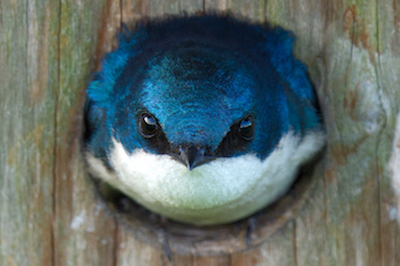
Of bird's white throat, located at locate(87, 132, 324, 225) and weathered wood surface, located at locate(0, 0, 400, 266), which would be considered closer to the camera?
bird's white throat, located at locate(87, 132, 324, 225)

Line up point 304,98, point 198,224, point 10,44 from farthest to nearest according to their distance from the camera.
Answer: point 198,224 < point 304,98 < point 10,44

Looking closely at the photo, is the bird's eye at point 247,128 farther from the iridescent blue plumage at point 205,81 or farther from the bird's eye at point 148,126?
the bird's eye at point 148,126

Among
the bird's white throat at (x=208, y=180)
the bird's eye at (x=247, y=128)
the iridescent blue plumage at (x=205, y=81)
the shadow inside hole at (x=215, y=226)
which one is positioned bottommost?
the shadow inside hole at (x=215, y=226)

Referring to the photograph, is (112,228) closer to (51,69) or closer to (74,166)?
(74,166)

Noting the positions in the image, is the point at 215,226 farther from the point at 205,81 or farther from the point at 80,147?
the point at 205,81

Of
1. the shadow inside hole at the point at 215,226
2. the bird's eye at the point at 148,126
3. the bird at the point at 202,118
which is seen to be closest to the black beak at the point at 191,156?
the bird at the point at 202,118

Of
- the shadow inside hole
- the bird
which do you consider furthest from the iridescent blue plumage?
the shadow inside hole

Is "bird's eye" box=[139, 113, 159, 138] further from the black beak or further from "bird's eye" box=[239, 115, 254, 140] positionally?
"bird's eye" box=[239, 115, 254, 140]

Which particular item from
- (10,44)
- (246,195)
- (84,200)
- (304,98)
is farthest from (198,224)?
(10,44)
